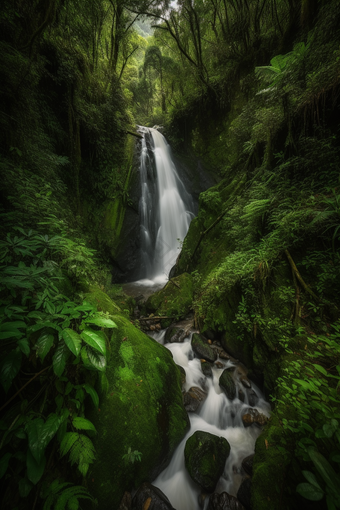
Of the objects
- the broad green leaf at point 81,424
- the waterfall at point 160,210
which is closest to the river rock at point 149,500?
the broad green leaf at point 81,424

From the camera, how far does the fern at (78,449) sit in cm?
144

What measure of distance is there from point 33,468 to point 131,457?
1301 mm

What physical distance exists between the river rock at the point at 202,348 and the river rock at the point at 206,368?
0.35 ft

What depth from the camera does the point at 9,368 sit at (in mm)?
1295

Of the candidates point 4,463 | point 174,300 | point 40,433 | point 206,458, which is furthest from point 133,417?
point 174,300

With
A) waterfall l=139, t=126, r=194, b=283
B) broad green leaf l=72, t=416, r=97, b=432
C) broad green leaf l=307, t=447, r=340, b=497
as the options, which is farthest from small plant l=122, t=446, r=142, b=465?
waterfall l=139, t=126, r=194, b=283

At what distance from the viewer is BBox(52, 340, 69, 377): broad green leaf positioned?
142 cm

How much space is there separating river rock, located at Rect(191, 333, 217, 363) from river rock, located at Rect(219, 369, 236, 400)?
451mm

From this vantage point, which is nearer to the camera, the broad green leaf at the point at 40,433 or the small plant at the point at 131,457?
the broad green leaf at the point at 40,433

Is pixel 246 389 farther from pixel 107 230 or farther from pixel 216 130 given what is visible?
pixel 216 130

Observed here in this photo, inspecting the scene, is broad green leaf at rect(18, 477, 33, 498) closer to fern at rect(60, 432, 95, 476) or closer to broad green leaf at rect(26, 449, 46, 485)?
broad green leaf at rect(26, 449, 46, 485)

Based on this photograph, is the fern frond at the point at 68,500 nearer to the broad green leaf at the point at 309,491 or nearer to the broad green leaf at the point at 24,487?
the broad green leaf at the point at 24,487

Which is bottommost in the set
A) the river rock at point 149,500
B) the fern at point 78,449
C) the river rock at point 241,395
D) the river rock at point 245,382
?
the river rock at point 241,395

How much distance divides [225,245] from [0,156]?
5880 millimetres
